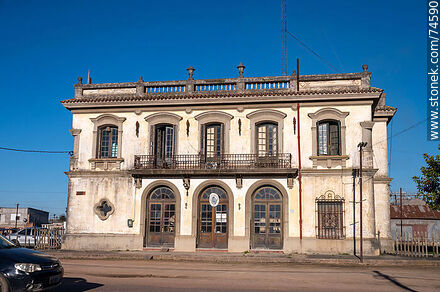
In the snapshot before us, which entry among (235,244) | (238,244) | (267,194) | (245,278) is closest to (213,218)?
(235,244)

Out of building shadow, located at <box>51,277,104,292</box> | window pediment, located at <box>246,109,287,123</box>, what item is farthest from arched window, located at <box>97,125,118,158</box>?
building shadow, located at <box>51,277,104,292</box>

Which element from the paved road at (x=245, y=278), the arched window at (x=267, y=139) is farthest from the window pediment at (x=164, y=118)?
the paved road at (x=245, y=278)

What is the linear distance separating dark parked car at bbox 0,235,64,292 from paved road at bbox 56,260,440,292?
197 centimetres

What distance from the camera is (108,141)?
23906 millimetres

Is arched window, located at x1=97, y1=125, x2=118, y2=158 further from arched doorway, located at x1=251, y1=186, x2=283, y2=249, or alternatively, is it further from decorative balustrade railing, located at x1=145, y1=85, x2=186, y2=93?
arched doorway, located at x1=251, y1=186, x2=283, y2=249

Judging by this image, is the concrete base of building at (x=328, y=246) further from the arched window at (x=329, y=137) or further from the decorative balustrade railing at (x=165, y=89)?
the decorative balustrade railing at (x=165, y=89)

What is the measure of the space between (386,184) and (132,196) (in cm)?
1379

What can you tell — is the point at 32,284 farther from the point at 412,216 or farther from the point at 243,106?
the point at 412,216

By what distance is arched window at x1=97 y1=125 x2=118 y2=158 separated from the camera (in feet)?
77.9

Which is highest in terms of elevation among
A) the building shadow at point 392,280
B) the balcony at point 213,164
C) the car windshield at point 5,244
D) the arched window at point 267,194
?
the balcony at point 213,164

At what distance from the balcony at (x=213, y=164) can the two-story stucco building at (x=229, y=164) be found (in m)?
0.06

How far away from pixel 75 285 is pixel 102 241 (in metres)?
11.4

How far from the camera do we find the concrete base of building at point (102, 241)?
2244 centimetres

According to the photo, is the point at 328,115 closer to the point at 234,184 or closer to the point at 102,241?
the point at 234,184
